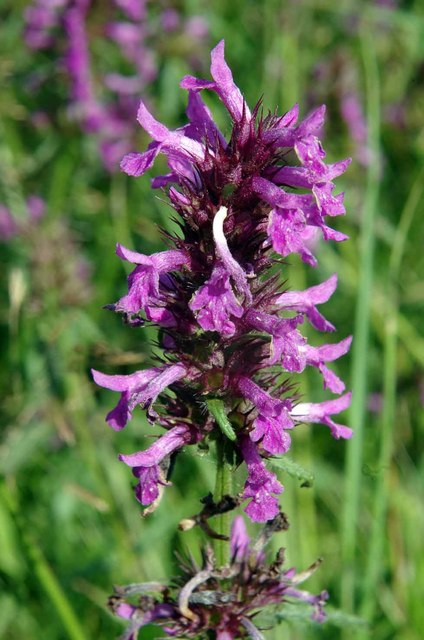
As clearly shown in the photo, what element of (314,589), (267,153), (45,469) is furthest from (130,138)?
(267,153)

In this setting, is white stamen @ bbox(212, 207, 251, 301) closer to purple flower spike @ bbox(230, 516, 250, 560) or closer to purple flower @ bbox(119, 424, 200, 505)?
purple flower @ bbox(119, 424, 200, 505)

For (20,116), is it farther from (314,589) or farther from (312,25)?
(314,589)

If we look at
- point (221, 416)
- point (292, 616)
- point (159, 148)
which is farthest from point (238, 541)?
point (159, 148)

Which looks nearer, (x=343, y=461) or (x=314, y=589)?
(x=314, y=589)

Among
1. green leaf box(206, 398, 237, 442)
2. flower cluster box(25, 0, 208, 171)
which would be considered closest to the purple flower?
green leaf box(206, 398, 237, 442)

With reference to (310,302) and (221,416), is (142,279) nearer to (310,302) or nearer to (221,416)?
(221,416)
